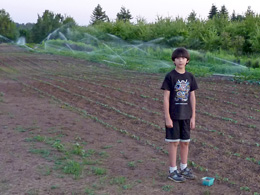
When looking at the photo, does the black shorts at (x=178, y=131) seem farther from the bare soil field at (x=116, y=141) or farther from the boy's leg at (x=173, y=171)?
the bare soil field at (x=116, y=141)

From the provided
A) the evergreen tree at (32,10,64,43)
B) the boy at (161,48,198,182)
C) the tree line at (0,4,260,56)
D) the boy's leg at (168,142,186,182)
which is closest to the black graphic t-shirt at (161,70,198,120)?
the boy at (161,48,198,182)

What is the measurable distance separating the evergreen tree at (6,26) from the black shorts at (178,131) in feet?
169

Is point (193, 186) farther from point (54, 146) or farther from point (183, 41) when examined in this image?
point (183, 41)

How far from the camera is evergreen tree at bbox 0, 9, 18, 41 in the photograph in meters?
51.9

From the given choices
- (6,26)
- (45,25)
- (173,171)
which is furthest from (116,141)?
(6,26)

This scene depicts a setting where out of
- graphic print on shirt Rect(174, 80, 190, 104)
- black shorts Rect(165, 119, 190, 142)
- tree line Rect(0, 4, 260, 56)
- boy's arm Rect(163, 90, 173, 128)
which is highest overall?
tree line Rect(0, 4, 260, 56)

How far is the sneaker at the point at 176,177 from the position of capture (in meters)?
4.27

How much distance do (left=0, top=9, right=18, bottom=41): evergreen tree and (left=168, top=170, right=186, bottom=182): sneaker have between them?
51516 millimetres

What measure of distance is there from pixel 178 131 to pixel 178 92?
17.3 inches

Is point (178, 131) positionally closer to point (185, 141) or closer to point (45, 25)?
point (185, 141)

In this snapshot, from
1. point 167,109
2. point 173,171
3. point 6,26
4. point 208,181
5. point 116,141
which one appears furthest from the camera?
point 6,26

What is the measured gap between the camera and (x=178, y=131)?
14.1 feet

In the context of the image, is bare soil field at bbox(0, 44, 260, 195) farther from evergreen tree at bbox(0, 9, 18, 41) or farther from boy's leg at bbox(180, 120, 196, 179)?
evergreen tree at bbox(0, 9, 18, 41)

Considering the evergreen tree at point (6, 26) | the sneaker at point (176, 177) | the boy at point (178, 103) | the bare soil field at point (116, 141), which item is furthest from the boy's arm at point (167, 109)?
the evergreen tree at point (6, 26)
